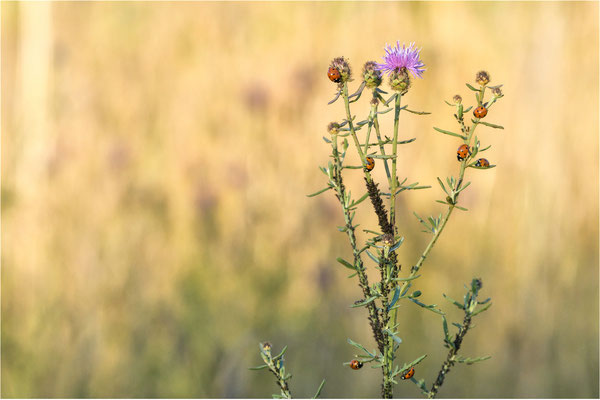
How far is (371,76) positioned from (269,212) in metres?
0.91

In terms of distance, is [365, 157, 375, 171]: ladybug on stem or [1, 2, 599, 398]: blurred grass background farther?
[1, 2, 599, 398]: blurred grass background

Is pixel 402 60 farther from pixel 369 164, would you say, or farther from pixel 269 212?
pixel 269 212

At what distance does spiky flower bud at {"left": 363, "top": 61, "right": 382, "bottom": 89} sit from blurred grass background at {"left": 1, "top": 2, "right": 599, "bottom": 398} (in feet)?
2.83

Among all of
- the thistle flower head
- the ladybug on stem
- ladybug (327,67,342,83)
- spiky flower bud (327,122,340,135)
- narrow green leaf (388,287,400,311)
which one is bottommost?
narrow green leaf (388,287,400,311)

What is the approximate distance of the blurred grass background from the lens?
124 centimetres

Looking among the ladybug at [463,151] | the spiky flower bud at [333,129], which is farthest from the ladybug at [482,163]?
the spiky flower bud at [333,129]

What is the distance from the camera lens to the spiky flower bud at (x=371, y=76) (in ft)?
1.40

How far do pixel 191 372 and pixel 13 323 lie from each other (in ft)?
1.29

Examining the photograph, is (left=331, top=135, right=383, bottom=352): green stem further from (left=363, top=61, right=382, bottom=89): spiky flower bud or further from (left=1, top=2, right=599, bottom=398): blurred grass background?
(left=1, top=2, right=599, bottom=398): blurred grass background

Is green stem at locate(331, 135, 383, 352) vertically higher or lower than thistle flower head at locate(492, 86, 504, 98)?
lower

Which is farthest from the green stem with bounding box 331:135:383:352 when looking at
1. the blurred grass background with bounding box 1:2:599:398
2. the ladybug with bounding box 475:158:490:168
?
the blurred grass background with bounding box 1:2:599:398

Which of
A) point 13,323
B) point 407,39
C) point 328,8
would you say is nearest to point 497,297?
point 407,39

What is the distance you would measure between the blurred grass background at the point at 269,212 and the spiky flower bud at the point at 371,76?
86 cm

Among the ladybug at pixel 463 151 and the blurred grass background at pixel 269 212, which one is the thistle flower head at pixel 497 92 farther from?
the blurred grass background at pixel 269 212
